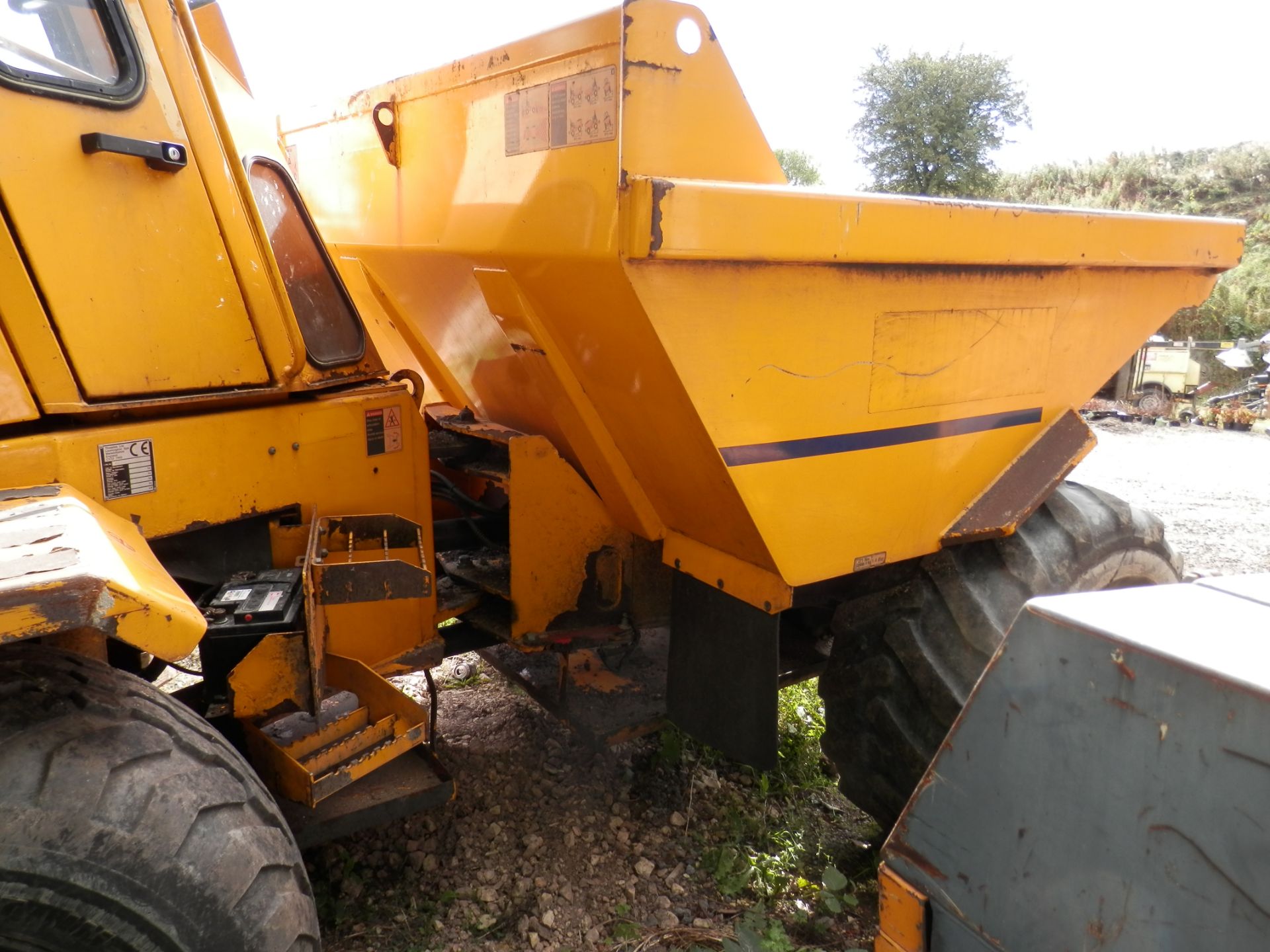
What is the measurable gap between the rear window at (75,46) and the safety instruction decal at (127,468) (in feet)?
2.07

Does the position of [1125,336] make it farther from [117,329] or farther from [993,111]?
[993,111]

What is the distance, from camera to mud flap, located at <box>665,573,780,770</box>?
2.46m

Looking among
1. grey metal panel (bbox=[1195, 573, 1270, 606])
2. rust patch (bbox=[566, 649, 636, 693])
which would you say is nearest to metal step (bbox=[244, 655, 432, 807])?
rust patch (bbox=[566, 649, 636, 693])

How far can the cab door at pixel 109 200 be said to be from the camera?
1600 mm

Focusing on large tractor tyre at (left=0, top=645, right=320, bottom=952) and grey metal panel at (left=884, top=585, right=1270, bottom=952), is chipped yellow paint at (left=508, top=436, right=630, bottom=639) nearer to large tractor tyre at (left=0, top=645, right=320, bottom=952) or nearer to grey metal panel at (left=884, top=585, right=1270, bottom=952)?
large tractor tyre at (left=0, top=645, right=320, bottom=952)

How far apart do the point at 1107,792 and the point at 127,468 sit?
1744 mm

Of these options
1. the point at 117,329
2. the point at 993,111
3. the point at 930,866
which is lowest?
the point at 930,866

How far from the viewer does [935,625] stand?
97.1 inches

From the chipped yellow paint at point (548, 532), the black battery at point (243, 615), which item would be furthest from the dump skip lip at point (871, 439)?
the black battery at point (243, 615)

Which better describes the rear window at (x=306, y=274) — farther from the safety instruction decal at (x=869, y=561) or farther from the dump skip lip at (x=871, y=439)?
the safety instruction decal at (x=869, y=561)

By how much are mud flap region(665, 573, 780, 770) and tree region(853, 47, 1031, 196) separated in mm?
18864

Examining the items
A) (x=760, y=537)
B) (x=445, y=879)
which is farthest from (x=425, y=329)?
(x=445, y=879)

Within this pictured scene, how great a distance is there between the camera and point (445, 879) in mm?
2584

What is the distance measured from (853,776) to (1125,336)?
59.3 inches
